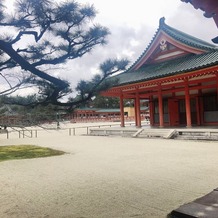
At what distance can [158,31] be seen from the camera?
64.2ft

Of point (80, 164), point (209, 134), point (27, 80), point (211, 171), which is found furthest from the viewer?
point (209, 134)

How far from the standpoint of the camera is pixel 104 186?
5.59 m

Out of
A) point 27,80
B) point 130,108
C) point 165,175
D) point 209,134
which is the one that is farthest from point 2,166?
point 130,108

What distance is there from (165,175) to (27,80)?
3.94 metres

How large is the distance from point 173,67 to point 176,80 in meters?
0.95

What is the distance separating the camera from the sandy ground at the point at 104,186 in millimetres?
4195

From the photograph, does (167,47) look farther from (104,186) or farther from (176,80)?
(104,186)

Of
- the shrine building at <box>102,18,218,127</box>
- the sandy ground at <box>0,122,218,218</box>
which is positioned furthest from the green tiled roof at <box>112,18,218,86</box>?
the sandy ground at <box>0,122,218,218</box>

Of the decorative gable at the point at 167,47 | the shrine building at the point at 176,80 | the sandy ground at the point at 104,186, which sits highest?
the decorative gable at the point at 167,47

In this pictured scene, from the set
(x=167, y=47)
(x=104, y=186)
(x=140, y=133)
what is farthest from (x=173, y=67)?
(x=104, y=186)

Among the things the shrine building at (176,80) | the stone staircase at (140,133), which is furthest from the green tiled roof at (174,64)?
the stone staircase at (140,133)

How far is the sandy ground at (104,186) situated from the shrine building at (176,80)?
22.9ft

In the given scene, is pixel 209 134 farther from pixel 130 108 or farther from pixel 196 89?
pixel 130 108

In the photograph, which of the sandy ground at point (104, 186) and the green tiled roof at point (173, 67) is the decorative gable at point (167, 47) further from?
the sandy ground at point (104, 186)
